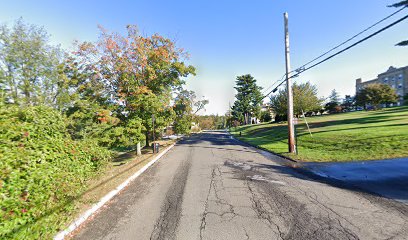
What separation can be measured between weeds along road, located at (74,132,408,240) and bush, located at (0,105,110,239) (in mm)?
787

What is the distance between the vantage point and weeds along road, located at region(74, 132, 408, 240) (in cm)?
356

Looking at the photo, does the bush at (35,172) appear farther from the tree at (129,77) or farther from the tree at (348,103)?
the tree at (348,103)

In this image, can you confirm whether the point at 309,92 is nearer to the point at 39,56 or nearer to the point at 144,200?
the point at 144,200

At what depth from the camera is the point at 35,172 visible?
3.23 meters

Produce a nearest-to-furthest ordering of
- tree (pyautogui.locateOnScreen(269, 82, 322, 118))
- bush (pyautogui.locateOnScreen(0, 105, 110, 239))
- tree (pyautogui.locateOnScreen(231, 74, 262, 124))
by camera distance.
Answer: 1. bush (pyautogui.locateOnScreen(0, 105, 110, 239))
2. tree (pyautogui.locateOnScreen(269, 82, 322, 118))
3. tree (pyautogui.locateOnScreen(231, 74, 262, 124))

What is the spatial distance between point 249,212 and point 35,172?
4.43 metres

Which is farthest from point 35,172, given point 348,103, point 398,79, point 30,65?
point 398,79

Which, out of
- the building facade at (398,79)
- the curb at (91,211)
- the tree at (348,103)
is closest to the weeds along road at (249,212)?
the curb at (91,211)

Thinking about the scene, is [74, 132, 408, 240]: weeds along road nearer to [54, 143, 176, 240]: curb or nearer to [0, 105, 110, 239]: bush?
[54, 143, 176, 240]: curb

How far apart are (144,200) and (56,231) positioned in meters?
2.15

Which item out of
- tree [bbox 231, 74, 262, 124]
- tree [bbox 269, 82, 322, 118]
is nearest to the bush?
tree [bbox 269, 82, 322, 118]

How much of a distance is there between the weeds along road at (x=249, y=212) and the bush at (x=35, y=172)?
2.58 ft

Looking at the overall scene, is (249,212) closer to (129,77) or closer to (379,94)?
(129,77)

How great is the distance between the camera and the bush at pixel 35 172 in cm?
286
